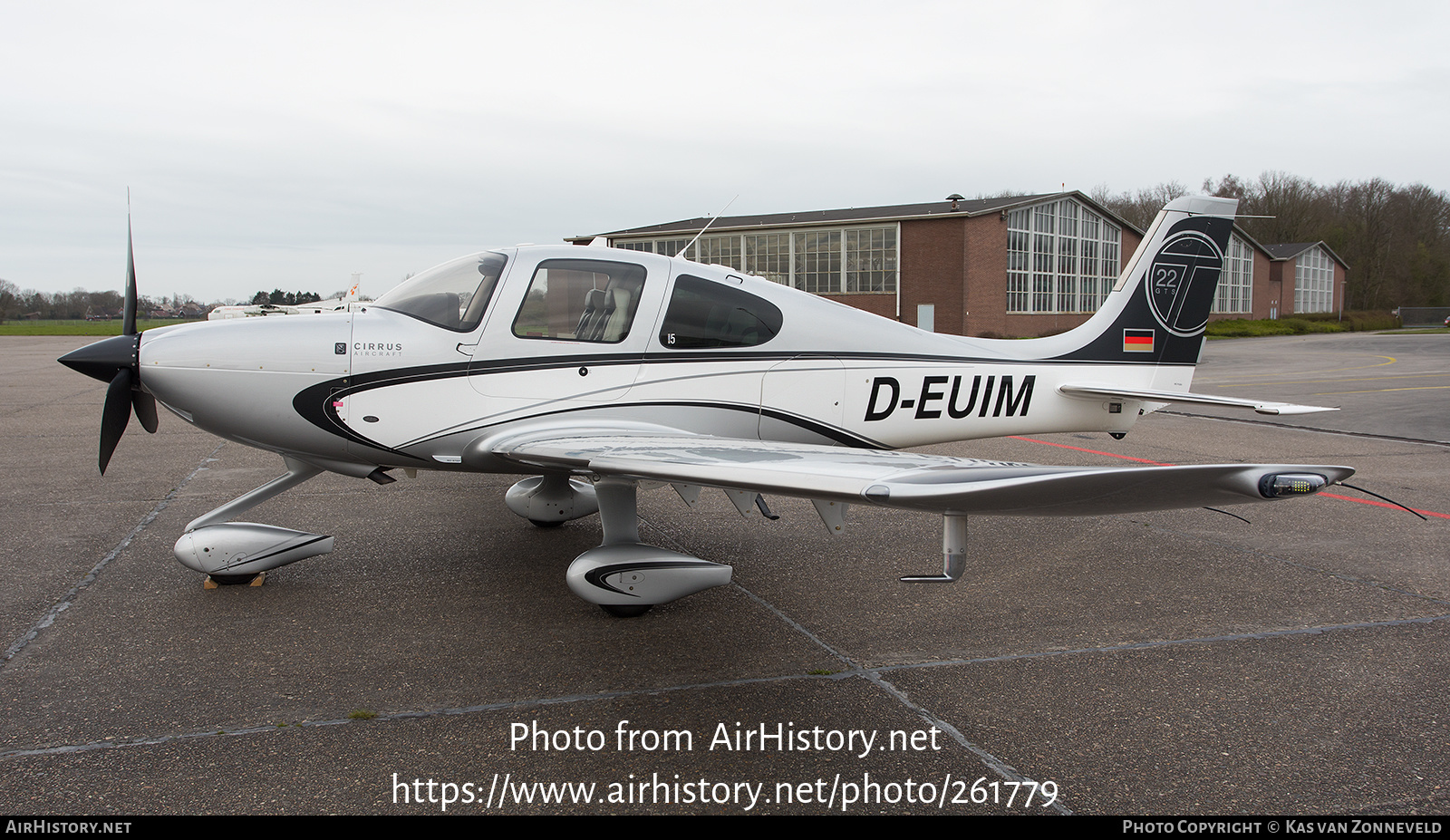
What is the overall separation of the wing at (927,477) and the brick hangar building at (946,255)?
39.1 meters

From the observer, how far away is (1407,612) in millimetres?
4938

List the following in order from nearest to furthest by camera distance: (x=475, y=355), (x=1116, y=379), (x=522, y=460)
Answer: (x=522, y=460)
(x=475, y=355)
(x=1116, y=379)

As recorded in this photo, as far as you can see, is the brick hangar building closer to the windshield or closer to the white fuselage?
the white fuselage

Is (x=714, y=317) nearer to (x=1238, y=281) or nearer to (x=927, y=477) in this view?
(x=927, y=477)

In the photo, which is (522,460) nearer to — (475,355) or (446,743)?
(475,355)

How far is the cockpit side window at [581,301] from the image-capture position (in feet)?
17.3

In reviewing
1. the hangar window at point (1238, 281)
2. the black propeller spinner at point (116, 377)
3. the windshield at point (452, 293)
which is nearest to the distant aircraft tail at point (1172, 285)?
the windshield at point (452, 293)

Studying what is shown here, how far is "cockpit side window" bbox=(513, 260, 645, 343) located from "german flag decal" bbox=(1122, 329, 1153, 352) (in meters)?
4.21

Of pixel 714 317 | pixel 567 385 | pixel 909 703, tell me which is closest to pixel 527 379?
pixel 567 385
